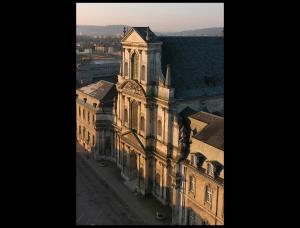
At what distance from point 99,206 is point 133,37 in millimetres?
23647

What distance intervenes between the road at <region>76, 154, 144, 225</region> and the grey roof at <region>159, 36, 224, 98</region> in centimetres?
1673

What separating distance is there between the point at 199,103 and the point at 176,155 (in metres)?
9.43

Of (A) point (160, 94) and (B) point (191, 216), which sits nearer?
(B) point (191, 216)

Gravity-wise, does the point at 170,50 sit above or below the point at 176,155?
above

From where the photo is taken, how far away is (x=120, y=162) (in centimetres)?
6141

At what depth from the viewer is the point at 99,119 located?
65688mm

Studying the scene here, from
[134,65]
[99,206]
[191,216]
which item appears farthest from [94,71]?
[191,216]

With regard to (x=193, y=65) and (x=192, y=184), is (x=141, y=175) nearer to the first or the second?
(x=192, y=184)

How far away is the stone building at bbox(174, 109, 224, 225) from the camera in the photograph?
36656 mm

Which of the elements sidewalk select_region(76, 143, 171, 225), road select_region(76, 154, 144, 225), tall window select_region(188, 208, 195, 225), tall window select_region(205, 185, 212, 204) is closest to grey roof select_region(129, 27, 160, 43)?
tall window select_region(205, 185, 212, 204)

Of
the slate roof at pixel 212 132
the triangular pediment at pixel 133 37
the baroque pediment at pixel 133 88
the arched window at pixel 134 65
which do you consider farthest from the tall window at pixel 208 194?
the triangular pediment at pixel 133 37
